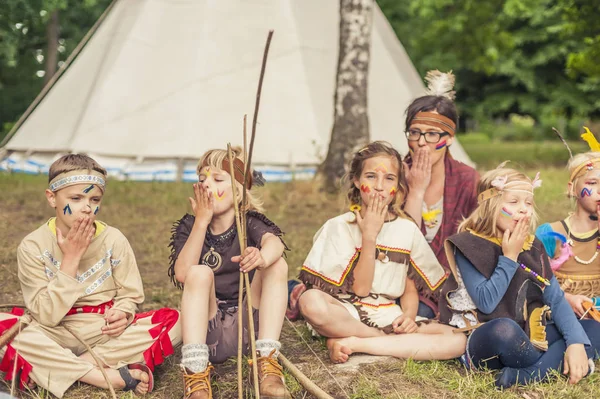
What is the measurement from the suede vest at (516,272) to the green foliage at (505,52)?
8.52 m

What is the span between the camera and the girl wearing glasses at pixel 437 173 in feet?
11.5

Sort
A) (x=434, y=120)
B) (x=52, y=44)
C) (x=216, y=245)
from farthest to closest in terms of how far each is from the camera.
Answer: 1. (x=52, y=44)
2. (x=434, y=120)
3. (x=216, y=245)

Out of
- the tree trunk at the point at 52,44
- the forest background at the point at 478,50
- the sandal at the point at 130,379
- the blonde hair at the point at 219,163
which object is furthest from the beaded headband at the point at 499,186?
the tree trunk at the point at 52,44

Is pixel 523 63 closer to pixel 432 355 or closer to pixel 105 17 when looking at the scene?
pixel 105 17

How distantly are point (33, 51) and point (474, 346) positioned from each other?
71.7 feet

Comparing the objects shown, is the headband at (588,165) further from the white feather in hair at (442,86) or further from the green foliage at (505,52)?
the green foliage at (505,52)

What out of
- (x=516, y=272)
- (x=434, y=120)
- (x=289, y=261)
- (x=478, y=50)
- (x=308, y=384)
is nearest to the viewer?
(x=308, y=384)

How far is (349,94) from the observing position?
706cm

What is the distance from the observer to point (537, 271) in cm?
284

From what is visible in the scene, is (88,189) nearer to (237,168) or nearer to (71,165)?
(71,165)

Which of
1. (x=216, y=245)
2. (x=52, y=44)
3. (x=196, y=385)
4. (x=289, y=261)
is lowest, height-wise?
(x=289, y=261)

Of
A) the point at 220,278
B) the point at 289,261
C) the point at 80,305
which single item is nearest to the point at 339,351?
the point at 220,278

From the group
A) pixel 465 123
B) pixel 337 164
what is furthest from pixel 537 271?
pixel 465 123

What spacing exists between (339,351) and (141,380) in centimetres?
83
